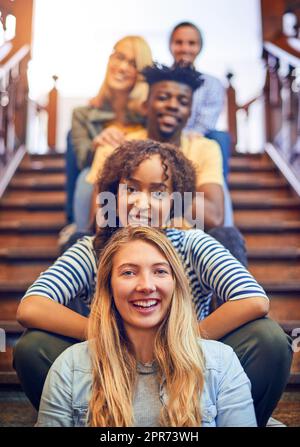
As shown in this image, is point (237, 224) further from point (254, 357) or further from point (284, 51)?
point (254, 357)

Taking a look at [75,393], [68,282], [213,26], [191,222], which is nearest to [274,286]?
[191,222]

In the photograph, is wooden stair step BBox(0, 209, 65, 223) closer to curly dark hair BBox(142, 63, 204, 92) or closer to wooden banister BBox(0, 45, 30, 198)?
wooden banister BBox(0, 45, 30, 198)

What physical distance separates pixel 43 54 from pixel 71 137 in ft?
4.90

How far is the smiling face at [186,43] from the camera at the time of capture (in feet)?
7.66

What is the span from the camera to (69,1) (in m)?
2.32

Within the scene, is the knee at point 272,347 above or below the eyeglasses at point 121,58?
below

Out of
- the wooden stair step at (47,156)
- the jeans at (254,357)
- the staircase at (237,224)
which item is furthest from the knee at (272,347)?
the wooden stair step at (47,156)

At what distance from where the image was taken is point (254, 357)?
1.03 metres

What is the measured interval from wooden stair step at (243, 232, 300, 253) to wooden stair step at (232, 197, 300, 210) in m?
0.26

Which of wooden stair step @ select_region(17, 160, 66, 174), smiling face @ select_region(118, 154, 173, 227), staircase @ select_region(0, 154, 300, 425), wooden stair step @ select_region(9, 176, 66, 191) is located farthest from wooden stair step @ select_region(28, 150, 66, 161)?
smiling face @ select_region(118, 154, 173, 227)

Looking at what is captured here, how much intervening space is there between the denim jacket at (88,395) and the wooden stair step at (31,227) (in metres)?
1.40

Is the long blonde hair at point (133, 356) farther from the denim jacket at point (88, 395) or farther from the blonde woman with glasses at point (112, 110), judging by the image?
the blonde woman with glasses at point (112, 110)

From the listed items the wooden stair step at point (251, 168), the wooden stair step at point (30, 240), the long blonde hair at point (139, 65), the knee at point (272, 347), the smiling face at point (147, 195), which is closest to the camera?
the knee at point (272, 347)
